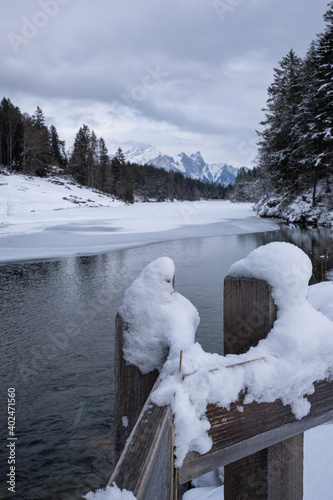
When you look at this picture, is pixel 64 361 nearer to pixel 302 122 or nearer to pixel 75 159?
pixel 302 122

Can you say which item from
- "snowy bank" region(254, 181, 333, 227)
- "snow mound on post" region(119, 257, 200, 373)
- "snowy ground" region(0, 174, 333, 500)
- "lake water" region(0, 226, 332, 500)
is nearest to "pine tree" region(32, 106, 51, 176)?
"snowy ground" region(0, 174, 333, 500)

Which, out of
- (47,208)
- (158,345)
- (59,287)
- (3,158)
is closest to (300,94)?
(47,208)

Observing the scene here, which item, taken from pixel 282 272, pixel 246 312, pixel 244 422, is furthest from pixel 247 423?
pixel 282 272

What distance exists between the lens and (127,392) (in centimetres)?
108

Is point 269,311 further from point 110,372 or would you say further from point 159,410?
point 110,372

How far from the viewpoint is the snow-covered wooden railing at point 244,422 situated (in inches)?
34.7

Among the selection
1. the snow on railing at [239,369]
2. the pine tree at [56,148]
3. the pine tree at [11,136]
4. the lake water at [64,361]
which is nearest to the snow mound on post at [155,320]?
the snow on railing at [239,369]

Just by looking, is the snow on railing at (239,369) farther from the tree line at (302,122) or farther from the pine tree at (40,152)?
the pine tree at (40,152)

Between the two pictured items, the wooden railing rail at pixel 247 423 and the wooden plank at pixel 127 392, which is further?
the wooden plank at pixel 127 392

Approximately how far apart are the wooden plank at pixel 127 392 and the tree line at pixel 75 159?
55339mm

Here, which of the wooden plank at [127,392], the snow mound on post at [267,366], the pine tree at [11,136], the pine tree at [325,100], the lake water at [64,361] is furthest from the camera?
the pine tree at [11,136]

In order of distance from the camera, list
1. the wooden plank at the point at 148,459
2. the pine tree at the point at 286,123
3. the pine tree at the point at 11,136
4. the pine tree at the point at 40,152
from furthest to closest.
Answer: the pine tree at the point at 40,152, the pine tree at the point at 11,136, the pine tree at the point at 286,123, the wooden plank at the point at 148,459

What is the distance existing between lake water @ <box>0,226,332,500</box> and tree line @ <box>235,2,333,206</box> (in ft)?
61.9

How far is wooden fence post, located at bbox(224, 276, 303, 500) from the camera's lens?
1.10 m
